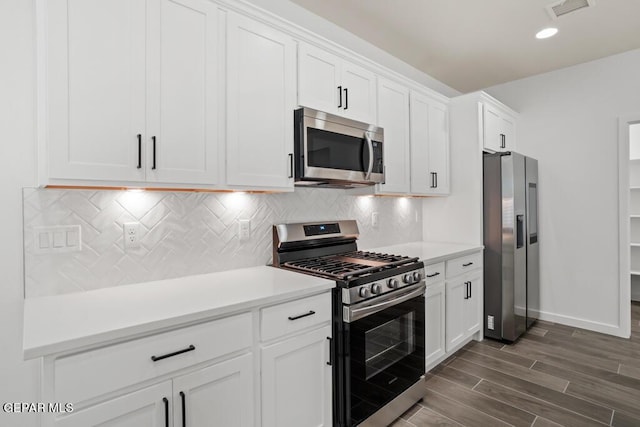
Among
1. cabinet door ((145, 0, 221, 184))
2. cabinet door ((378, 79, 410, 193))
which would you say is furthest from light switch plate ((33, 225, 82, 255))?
cabinet door ((378, 79, 410, 193))

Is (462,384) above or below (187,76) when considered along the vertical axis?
below

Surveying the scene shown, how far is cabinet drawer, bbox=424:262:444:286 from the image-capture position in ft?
8.34

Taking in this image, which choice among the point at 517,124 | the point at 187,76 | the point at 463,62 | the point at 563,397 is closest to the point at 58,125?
the point at 187,76

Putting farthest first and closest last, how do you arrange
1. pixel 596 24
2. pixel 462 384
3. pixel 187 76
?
pixel 596 24, pixel 462 384, pixel 187 76

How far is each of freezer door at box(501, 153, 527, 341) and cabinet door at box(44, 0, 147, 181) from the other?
3054mm

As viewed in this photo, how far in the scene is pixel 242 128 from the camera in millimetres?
1833

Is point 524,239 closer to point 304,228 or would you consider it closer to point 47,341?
point 304,228

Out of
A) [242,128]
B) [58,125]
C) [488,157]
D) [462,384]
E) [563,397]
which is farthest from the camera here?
[488,157]

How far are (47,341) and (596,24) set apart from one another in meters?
4.06

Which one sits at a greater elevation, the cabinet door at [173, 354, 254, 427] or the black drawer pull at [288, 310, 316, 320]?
the black drawer pull at [288, 310, 316, 320]

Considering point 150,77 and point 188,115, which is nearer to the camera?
point 150,77

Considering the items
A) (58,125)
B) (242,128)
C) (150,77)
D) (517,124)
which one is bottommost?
(58,125)

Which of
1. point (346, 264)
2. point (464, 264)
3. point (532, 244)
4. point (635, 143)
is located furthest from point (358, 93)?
point (635, 143)

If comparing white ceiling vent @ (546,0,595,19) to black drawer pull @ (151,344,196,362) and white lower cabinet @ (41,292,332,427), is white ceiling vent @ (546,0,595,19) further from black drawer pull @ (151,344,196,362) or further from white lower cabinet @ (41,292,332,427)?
black drawer pull @ (151,344,196,362)
